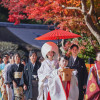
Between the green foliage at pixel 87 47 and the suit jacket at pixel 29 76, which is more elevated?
the green foliage at pixel 87 47

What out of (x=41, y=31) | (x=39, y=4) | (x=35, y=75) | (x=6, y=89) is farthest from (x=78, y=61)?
(x=41, y=31)

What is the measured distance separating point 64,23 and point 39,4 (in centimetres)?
157

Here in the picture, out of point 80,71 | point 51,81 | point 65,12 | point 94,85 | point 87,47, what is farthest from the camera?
point 87,47

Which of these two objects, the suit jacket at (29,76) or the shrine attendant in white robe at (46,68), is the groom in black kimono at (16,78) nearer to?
the suit jacket at (29,76)

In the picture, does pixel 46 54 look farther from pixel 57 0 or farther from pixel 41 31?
pixel 41 31

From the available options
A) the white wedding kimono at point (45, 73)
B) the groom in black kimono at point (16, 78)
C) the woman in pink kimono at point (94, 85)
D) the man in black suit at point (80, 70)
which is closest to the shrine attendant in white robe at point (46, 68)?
the white wedding kimono at point (45, 73)

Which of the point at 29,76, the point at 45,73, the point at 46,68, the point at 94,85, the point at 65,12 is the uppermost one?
the point at 65,12

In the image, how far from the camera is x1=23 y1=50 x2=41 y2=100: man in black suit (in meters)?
7.20

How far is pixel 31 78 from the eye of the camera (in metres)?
7.20

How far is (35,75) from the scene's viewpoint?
7.21 m

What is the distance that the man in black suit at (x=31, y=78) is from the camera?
23.6 ft

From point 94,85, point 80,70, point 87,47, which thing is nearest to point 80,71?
point 80,70

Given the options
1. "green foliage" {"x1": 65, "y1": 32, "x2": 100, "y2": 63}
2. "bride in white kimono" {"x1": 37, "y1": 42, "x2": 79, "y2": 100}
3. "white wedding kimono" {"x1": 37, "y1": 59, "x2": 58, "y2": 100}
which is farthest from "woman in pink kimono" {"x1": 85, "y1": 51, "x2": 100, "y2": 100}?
"green foliage" {"x1": 65, "y1": 32, "x2": 100, "y2": 63}

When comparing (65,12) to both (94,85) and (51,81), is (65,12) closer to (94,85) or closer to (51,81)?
(51,81)
